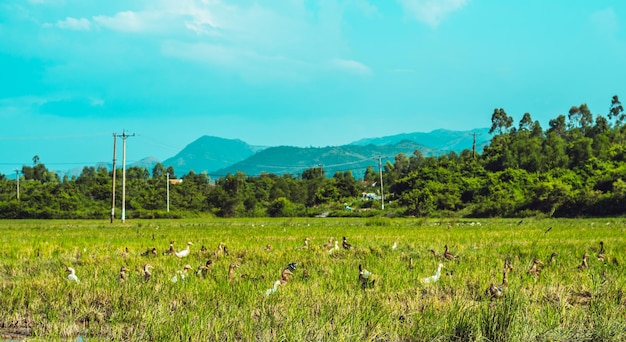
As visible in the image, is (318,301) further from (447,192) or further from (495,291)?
(447,192)

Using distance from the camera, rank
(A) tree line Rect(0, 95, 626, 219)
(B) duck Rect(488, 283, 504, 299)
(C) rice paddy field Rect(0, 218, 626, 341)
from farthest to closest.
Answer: (A) tree line Rect(0, 95, 626, 219)
(B) duck Rect(488, 283, 504, 299)
(C) rice paddy field Rect(0, 218, 626, 341)

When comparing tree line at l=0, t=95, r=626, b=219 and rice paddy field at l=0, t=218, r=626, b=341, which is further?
tree line at l=0, t=95, r=626, b=219

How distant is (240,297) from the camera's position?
805 centimetres

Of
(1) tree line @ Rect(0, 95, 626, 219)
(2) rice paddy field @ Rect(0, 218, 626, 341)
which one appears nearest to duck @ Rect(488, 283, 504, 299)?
(2) rice paddy field @ Rect(0, 218, 626, 341)

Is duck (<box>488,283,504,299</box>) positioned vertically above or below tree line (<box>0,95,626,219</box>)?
below

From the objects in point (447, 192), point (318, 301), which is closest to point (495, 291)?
point (318, 301)

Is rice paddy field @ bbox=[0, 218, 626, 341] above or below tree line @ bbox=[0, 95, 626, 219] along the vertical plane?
below

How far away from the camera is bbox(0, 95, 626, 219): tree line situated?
157 feet

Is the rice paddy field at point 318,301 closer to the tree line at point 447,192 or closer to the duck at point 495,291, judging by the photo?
the duck at point 495,291

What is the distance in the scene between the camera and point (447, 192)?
193 ft

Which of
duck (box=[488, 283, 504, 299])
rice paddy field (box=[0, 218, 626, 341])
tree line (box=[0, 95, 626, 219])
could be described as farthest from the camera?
tree line (box=[0, 95, 626, 219])

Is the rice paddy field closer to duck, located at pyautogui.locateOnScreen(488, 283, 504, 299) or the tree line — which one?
duck, located at pyautogui.locateOnScreen(488, 283, 504, 299)

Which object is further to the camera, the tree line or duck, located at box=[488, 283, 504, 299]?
the tree line

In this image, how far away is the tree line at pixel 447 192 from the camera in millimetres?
47875
